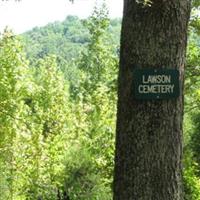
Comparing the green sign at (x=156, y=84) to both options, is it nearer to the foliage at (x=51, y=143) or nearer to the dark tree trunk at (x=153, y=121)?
the dark tree trunk at (x=153, y=121)

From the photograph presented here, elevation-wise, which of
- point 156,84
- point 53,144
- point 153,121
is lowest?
point 53,144

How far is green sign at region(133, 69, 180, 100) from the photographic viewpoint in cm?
416

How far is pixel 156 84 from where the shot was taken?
13.9 feet

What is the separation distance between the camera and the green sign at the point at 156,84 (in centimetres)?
416

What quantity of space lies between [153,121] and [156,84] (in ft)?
0.96

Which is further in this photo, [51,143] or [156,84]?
[51,143]

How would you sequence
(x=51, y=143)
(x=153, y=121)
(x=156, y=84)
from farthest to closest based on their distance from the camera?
(x=51, y=143), (x=156, y=84), (x=153, y=121)

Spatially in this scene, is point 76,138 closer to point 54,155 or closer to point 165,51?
point 54,155

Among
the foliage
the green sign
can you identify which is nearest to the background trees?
the foliage

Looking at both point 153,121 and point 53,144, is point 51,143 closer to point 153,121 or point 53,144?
point 53,144

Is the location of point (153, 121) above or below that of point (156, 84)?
below

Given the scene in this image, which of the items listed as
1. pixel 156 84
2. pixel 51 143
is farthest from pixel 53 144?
pixel 156 84

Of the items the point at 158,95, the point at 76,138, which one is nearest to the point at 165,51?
the point at 158,95

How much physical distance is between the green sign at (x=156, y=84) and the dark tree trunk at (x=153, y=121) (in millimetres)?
35
